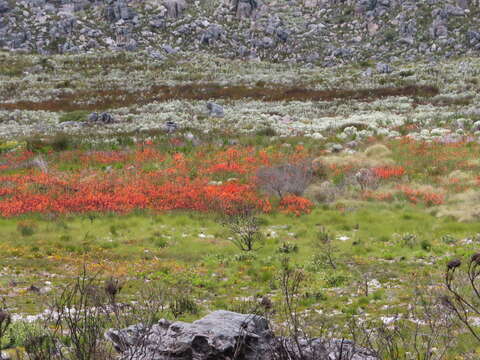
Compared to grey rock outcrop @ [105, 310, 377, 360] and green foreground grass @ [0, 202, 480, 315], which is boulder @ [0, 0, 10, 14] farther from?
grey rock outcrop @ [105, 310, 377, 360]

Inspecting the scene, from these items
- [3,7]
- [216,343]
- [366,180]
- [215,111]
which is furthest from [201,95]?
[3,7]

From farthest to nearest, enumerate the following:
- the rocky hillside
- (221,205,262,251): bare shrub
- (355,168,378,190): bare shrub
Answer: the rocky hillside → (355,168,378,190): bare shrub → (221,205,262,251): bare shrub

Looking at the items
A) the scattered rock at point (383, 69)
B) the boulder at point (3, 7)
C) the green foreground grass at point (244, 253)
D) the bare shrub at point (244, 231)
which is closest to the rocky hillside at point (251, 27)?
the boulder at point (3, 7)

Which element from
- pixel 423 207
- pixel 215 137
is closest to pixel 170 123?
pixel 215 137

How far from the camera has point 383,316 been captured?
371 inches

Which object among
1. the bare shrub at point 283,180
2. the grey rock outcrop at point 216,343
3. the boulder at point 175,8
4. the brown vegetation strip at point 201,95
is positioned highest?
the boulder at point 175,8

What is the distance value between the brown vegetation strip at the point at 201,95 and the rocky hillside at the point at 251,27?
29.9m

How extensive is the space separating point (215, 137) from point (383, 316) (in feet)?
83.8

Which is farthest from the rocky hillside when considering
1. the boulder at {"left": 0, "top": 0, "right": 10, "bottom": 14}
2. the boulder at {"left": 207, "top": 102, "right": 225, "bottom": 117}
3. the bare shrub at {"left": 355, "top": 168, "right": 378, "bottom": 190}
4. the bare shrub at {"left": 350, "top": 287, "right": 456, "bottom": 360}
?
the bare shrub at {"left": 350, "top": 287, "right": 456, "bottom": 360}

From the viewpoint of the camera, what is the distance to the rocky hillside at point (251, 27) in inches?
3238

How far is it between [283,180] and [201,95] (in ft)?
118

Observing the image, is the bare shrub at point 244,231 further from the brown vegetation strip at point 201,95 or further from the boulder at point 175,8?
the boulder at point 175,8

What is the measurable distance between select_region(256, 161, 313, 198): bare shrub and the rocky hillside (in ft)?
212

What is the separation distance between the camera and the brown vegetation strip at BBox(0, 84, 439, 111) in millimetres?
50938
